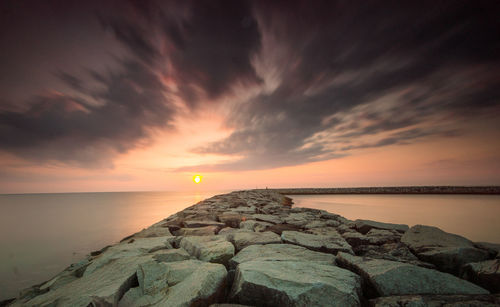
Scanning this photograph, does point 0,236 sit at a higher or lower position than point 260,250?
lower

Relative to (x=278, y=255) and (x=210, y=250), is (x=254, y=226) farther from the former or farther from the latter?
(x=278, y=255)

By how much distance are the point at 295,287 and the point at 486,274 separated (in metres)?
1.79

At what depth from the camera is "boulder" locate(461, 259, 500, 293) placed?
172 cm

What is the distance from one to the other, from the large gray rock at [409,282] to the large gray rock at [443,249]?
0.78m

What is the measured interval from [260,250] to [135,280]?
4.29 ft

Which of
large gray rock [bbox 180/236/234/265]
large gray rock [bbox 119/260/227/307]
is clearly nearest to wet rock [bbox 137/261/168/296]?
large gray rock [bbox 119/260/227/307]

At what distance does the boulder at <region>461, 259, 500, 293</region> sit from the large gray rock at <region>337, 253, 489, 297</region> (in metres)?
0.28

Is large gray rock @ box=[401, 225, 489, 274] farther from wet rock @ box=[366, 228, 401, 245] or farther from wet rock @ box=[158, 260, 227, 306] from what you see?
wet rock @ box=[158, 260, 227, 306]

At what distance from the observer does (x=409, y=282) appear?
1603mm

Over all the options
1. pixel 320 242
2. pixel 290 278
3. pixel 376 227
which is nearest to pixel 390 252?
pixel 320 242

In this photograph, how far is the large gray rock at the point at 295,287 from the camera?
1.41 m

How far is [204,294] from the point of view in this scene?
152cm

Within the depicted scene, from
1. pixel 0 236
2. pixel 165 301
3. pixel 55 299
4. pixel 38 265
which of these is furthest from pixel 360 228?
pixel 0 236

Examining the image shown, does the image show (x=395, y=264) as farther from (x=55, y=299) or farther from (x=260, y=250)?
(x=55, y=299)
